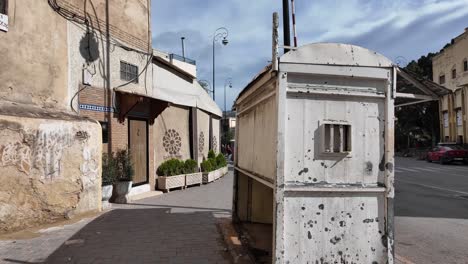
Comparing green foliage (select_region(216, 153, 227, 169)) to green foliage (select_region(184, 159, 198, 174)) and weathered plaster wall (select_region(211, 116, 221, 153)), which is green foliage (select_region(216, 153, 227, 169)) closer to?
weathered plaster wall (select_region(211, 116, 221, 153))

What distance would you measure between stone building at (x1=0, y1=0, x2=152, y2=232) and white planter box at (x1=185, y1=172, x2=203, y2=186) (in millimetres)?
3502

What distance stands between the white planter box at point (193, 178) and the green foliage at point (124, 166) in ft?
12.6

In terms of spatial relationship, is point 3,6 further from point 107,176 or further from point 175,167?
point 175,167

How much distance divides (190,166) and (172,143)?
43.6 inches

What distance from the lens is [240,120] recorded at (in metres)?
7.91

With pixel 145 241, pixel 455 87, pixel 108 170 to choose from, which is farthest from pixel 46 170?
pixel 455 87

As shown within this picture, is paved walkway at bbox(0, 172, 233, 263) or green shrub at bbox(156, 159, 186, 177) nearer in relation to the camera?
paved walkway at bbox(0, 172, 233, 263)

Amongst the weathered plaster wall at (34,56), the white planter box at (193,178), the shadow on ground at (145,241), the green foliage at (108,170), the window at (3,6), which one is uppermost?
the window at (3,6)

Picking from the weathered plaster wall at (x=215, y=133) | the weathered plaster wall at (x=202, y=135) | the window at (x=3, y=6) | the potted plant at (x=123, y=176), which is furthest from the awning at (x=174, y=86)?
the window at (x=3, y=6)

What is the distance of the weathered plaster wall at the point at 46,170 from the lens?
7820 mm

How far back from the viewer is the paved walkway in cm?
636

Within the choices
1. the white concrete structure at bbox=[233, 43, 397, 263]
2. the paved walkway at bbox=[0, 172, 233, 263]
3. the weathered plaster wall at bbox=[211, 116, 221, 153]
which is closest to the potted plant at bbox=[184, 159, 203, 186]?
the paved walkway at bbox=[0, 172, 233, 263]

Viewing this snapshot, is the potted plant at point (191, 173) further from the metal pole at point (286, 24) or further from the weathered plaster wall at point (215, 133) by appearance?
the metal pole at point (286, 24)

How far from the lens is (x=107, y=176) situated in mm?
10953
